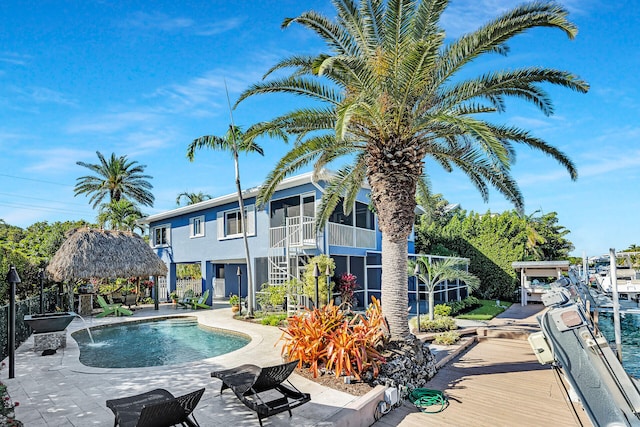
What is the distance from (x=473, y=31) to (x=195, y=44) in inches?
350

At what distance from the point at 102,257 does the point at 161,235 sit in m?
8.10

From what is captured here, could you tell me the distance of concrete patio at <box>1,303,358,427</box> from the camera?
19.1 ft

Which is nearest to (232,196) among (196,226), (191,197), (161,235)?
(196,226)

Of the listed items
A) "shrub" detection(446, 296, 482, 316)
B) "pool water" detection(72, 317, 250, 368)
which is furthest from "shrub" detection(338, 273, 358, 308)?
"pool water" detection(72, 317, 250, 368)

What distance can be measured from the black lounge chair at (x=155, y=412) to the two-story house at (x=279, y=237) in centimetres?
999

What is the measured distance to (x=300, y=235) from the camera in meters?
17.0

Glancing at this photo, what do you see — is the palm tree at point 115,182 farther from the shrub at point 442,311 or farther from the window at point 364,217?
the shrub at point 442,311

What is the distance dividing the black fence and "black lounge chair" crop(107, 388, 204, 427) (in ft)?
22.0

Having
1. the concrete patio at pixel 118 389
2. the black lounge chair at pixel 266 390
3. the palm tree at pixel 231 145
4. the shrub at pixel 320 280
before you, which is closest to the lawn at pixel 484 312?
the shrub at pixel 320 280

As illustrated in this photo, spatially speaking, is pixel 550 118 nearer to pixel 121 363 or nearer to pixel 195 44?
Answer: pixel 195 44

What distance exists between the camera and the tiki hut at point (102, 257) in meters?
17.6

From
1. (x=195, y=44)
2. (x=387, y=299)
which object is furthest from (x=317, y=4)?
(x=387, y=299)

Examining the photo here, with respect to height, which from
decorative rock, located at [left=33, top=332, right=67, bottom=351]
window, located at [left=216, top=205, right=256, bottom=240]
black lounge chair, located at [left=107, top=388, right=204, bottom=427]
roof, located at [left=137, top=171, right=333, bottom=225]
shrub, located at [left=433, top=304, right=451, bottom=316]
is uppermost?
roof, located at [left=137, top=171, right=333, bottom=225]

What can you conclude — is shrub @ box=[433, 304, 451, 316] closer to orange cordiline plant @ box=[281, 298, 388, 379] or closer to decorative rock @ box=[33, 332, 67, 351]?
orange cordiline plant @ box=[281, 298, 388, 379]
